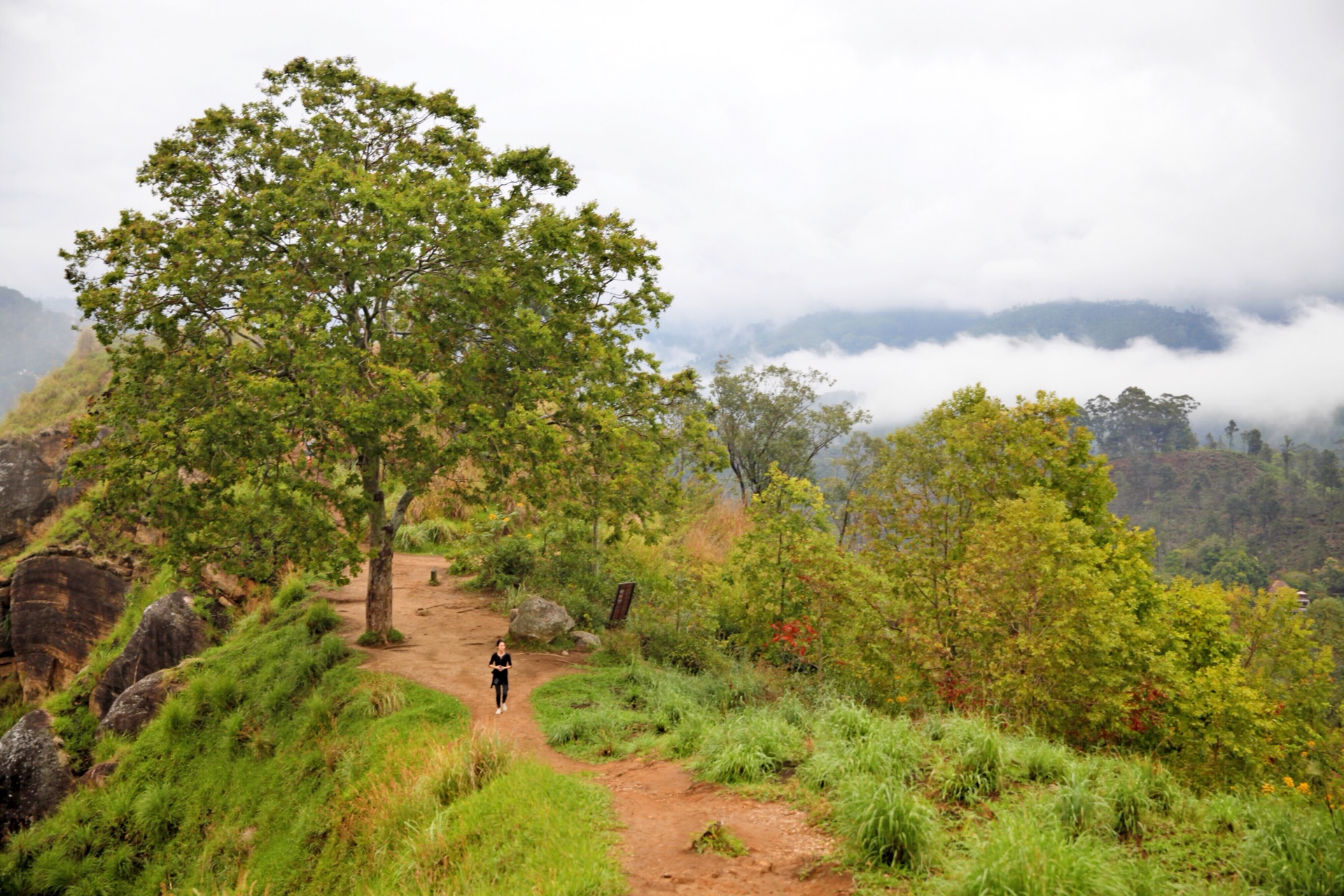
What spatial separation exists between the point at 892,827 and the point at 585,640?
38.1 ft

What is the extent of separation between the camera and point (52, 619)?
76.1ft

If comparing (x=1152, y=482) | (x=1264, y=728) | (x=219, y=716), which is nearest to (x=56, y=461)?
(x=219, y=716)

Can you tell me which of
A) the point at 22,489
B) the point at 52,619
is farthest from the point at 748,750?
the point at 22,489

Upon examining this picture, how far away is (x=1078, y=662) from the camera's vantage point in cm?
1234

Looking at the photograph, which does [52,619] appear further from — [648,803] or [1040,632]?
[1040,632]

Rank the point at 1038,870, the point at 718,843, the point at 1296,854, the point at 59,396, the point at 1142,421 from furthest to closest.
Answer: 1. the point at 1142,421
2. the point at 59,396
3. the point at 718,843
4. the point at 1296,854
5. the point at 1038,870

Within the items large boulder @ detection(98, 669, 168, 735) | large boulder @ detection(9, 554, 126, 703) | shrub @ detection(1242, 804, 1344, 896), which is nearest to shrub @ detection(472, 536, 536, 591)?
large boulder @ detection(98, 669, 168, 735)

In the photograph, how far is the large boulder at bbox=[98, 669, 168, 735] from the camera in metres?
16.9

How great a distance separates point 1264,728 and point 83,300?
85.6 ft

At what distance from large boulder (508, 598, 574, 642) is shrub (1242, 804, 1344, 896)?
43.8 ft

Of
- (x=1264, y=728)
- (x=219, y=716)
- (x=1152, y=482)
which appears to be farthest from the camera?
(x=1152, y=482)

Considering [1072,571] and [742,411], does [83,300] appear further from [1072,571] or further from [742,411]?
[742,411]

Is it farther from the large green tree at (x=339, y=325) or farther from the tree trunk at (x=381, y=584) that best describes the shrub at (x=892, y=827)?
the tree trunk at (x=381, y=584)

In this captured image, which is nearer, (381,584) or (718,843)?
(718,843)
